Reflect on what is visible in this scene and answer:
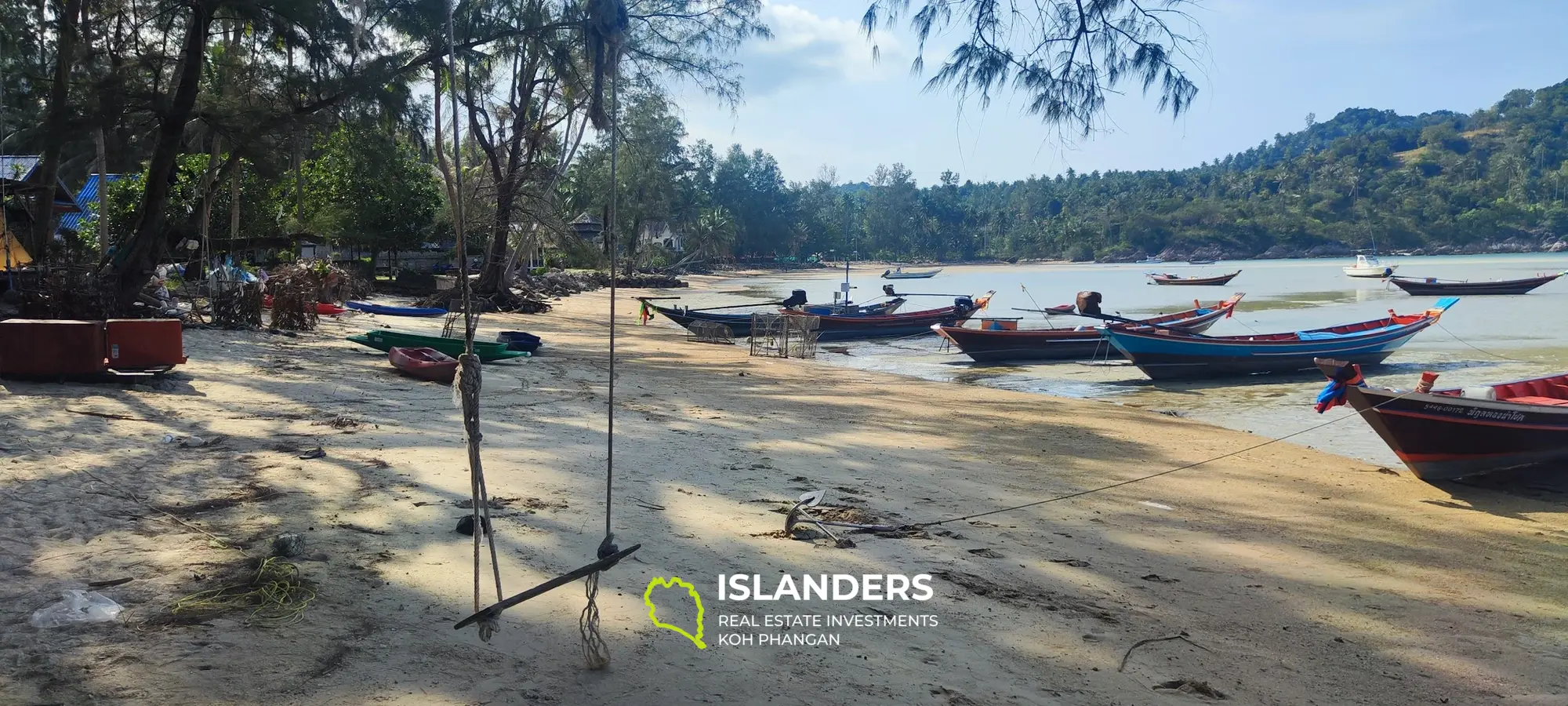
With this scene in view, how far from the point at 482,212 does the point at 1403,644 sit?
2685cm

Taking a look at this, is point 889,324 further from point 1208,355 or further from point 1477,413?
point 1477,413

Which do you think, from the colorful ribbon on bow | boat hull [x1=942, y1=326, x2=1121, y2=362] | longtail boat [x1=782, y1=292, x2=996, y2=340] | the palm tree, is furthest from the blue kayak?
the palm tree

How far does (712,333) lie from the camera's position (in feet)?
80.9

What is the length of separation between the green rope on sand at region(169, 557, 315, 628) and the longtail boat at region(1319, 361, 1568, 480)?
8.87m

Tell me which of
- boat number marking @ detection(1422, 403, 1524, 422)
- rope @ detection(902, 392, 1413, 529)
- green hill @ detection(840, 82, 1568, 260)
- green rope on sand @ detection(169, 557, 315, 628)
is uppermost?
green hill @ detection(840, 82, 1568, 260)

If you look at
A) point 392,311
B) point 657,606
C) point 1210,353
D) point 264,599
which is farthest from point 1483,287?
point 264,599

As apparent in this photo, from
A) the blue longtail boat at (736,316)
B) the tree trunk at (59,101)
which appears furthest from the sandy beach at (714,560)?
the blue longtail boat at (736,316)

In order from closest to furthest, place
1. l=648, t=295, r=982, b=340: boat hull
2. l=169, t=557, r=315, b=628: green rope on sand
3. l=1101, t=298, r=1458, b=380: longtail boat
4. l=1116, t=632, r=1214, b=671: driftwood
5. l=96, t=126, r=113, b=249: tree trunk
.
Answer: l=169, t=557, r=315, b=628: green rope on sand < l=1116, t=632, r=1214, b=671: driftwood < l=96, t=126, r=113, b=249: tree trunk < l=1101, t=298, r=1458, b=380: longtail boat < l=648, t=295, r=982, b=340: boat hull

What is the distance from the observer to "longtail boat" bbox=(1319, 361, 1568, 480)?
9.03m

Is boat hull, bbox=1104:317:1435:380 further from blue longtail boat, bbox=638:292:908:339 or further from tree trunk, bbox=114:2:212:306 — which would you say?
tree trunk, bbox=114:2:212:306

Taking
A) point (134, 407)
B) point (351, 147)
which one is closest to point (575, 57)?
point (351, 147)

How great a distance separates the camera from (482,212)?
28.0 meters

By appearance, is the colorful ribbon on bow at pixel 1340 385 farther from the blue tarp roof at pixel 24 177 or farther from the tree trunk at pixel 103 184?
the blue tarp roof at pixel 24 177

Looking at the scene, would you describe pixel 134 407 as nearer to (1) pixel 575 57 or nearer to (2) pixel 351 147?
(2) pixel 351 147
